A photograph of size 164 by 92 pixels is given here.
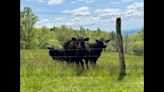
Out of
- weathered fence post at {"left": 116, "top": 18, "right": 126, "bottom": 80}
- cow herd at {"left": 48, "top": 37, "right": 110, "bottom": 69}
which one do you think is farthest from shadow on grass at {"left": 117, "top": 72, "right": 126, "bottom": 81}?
cow herd at {"left": 48, "top": 37, "right": 110, "bottom": 69}

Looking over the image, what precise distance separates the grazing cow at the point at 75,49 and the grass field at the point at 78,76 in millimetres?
60

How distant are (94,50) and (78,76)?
0.70 feet

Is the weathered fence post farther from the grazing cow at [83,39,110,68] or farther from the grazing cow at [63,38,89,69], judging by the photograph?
the grazing cow at [63,38,89,69]

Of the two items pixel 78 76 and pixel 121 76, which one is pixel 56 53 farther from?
pixel 121 76

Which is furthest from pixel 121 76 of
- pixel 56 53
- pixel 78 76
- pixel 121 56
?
pixel 56 53

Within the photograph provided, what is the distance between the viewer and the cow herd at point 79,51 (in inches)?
85.3

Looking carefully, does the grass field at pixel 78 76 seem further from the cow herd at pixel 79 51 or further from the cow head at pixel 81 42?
the cow head at pixel 81 42

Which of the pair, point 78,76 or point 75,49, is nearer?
point 75,49

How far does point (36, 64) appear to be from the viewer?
2258mm

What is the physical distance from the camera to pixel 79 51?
2.25m

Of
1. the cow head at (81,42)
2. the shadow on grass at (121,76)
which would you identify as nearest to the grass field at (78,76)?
the shadow on grass at (121,76)

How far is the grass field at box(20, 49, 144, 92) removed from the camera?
215 centimetres

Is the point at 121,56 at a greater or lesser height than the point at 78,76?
greater
